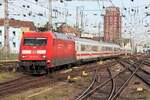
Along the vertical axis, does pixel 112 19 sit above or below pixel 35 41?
above

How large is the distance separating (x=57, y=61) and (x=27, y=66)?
108 inches

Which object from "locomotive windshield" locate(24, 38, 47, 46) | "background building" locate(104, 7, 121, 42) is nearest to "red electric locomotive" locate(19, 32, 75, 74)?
"locomotive windshield" locate(24, 38, 47, 46)

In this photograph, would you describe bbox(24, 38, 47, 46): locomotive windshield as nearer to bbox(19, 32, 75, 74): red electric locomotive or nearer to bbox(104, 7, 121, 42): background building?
bbox(19, 32, 75, 74): red electric locomotive

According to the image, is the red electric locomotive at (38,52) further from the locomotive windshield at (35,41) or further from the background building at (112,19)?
the background building at (112,19)

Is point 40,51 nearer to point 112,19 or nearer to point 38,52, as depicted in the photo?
point 38,52

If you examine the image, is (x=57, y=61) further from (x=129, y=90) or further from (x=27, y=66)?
(x=129, y=90)

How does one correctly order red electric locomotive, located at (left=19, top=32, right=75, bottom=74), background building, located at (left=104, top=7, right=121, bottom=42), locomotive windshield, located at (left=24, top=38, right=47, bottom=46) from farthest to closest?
background building, located at (left=104, top=7, right=121, bottom=42) → locomotive windshield, located at (left=24, top=38, right=47, bottom=46) → red electric locomotive, located at (left=19, top=32, right=75, bottom=74)

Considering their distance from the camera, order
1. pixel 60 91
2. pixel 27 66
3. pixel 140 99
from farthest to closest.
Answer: pixel 27 66 → pixel 60 91 → pixel 140 99

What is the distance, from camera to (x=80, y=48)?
41188 millimetres

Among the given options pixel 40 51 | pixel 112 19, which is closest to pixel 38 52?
pixel 40 51

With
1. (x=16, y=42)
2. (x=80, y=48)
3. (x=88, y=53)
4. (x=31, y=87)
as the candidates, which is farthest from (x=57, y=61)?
(x=16, y=42)

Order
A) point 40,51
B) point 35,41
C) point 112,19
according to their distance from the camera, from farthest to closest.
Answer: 1. point 112,19
2. point 35,41
3. point 40,51

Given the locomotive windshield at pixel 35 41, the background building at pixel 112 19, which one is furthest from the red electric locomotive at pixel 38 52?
the background building at pixel 112 19

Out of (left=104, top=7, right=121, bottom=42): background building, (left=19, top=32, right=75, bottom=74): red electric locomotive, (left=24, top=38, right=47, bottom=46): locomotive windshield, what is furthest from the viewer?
(left=104, top=7, right=121, bottom=42): background building
